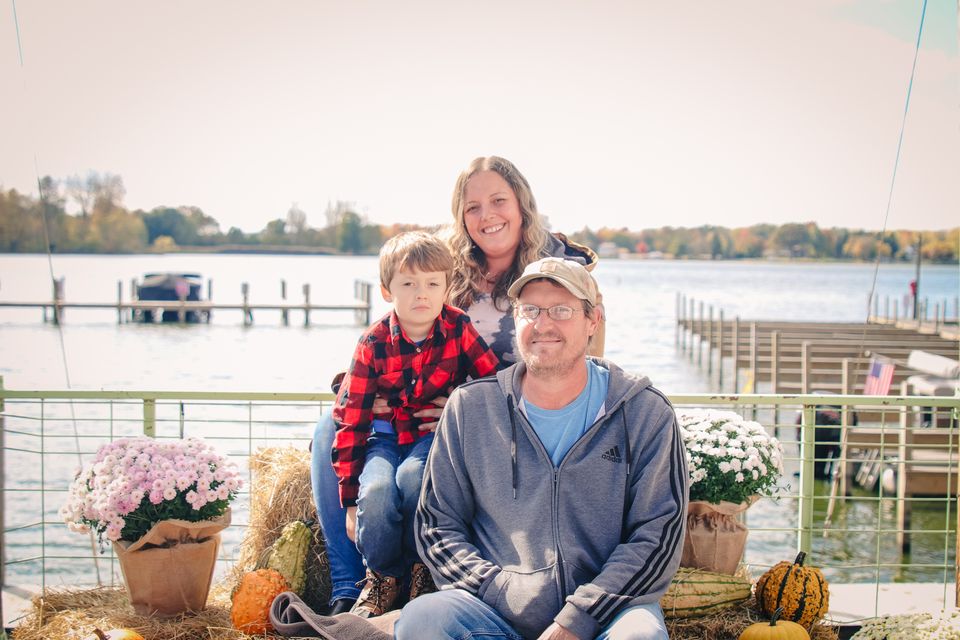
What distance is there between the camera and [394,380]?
358 centimetres

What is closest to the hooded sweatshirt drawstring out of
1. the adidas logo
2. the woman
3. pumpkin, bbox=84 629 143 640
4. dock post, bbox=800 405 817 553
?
the adidas logo

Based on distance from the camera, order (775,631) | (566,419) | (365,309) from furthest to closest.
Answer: (365,309) < (775,631) < (566,419)

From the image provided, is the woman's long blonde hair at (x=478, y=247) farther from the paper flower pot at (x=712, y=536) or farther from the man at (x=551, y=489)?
the paper flower pot at (x=712, y=536)

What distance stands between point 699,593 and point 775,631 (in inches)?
12.6

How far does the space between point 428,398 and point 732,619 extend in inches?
59.9

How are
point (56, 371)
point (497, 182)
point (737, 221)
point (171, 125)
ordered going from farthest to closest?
1. point (737, 221)
2. point (171, 125)
3. point (56, 371)
4. point (497, 182)

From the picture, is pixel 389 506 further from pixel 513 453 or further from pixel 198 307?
pixel 198 307

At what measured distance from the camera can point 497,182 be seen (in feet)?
12.8

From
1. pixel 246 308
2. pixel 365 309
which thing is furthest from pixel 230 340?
pixel 365 309

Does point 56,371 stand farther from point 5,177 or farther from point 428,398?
point 428,398

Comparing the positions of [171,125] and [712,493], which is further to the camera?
[171,125]

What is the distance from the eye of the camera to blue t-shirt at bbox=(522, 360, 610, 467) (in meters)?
3.07

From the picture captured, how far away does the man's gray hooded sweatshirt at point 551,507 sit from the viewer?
2.90m

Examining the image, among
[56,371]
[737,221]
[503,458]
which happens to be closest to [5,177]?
[503,458]
